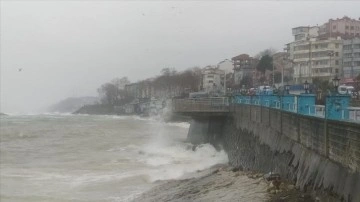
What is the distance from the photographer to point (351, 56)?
282 ft

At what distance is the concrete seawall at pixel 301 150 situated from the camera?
9.07 m

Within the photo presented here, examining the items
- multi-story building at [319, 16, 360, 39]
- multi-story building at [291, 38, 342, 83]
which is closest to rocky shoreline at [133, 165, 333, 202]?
multi-story building at [291, 38, 342, 83]

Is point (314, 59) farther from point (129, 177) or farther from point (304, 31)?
point (129, 177)

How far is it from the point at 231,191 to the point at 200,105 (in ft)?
71.4

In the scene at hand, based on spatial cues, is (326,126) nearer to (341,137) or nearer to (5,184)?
(341,137)

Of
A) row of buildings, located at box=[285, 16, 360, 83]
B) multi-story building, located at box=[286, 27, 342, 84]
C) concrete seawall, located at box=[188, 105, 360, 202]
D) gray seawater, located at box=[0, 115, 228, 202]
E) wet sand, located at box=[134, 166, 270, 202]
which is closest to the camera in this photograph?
concrete seawall, located at box=[188, 105, 360, 202]

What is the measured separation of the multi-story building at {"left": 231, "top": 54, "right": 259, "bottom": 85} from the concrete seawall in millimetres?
90047

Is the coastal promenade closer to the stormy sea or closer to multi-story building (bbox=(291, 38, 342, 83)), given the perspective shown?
the stormy sea

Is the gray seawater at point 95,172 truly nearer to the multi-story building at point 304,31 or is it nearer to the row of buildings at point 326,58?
the row of buildings at point 326,58

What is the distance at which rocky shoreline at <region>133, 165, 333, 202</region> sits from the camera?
11.4 m

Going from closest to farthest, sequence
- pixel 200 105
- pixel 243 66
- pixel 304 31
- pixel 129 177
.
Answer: pixel 129 177 → pixel 200 105 → pixel 304 31 → pixel 243 66

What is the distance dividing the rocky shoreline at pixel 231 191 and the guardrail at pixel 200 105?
16611 mm

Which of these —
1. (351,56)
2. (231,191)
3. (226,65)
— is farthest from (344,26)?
(231,191)

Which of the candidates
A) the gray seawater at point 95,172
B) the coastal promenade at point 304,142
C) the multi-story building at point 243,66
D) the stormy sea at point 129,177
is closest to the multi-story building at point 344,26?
the multi-story building at point 243,66
